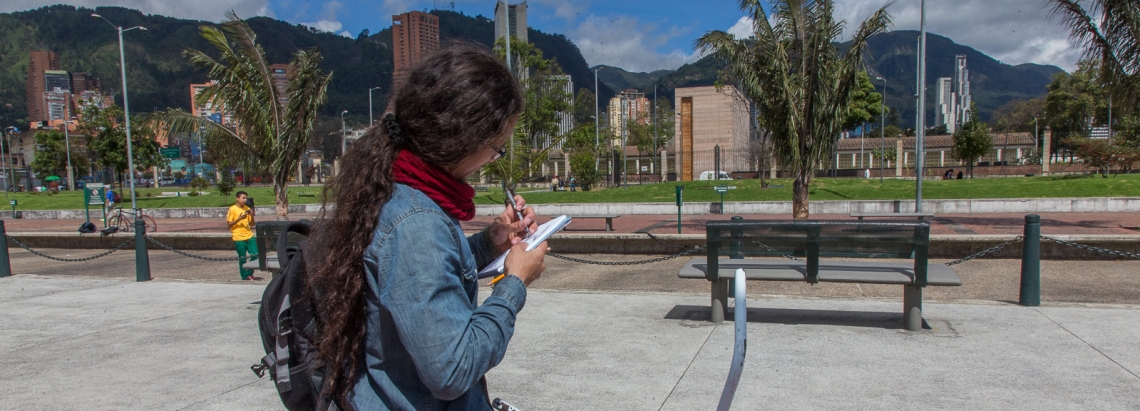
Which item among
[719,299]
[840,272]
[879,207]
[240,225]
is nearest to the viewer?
[840,272]

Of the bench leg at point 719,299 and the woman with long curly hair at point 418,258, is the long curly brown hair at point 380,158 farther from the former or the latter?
the bench leg at point 719,299

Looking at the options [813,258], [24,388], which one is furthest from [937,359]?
[24,388]

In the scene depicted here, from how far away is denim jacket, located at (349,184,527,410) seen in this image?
47.9 inches

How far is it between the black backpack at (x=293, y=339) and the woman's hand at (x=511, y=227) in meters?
0.51

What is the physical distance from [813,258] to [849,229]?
1.45 ft

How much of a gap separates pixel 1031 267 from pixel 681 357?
3791 millimetres

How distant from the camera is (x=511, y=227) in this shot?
172 centimetres

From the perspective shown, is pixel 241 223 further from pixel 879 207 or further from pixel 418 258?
pixel 879 207

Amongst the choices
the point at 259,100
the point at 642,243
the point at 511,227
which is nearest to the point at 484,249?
the point at 511,227

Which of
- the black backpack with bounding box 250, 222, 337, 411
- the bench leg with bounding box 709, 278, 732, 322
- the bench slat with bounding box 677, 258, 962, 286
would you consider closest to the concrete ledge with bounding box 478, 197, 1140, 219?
the bench slat with bounding box 677, 258, 962, 286

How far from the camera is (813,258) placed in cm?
568

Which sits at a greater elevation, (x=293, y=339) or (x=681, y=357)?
(x=293, y=339)

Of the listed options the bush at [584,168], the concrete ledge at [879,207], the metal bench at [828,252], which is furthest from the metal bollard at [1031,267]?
the bush at [584,168]

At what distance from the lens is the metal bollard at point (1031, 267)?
19.9 ft
